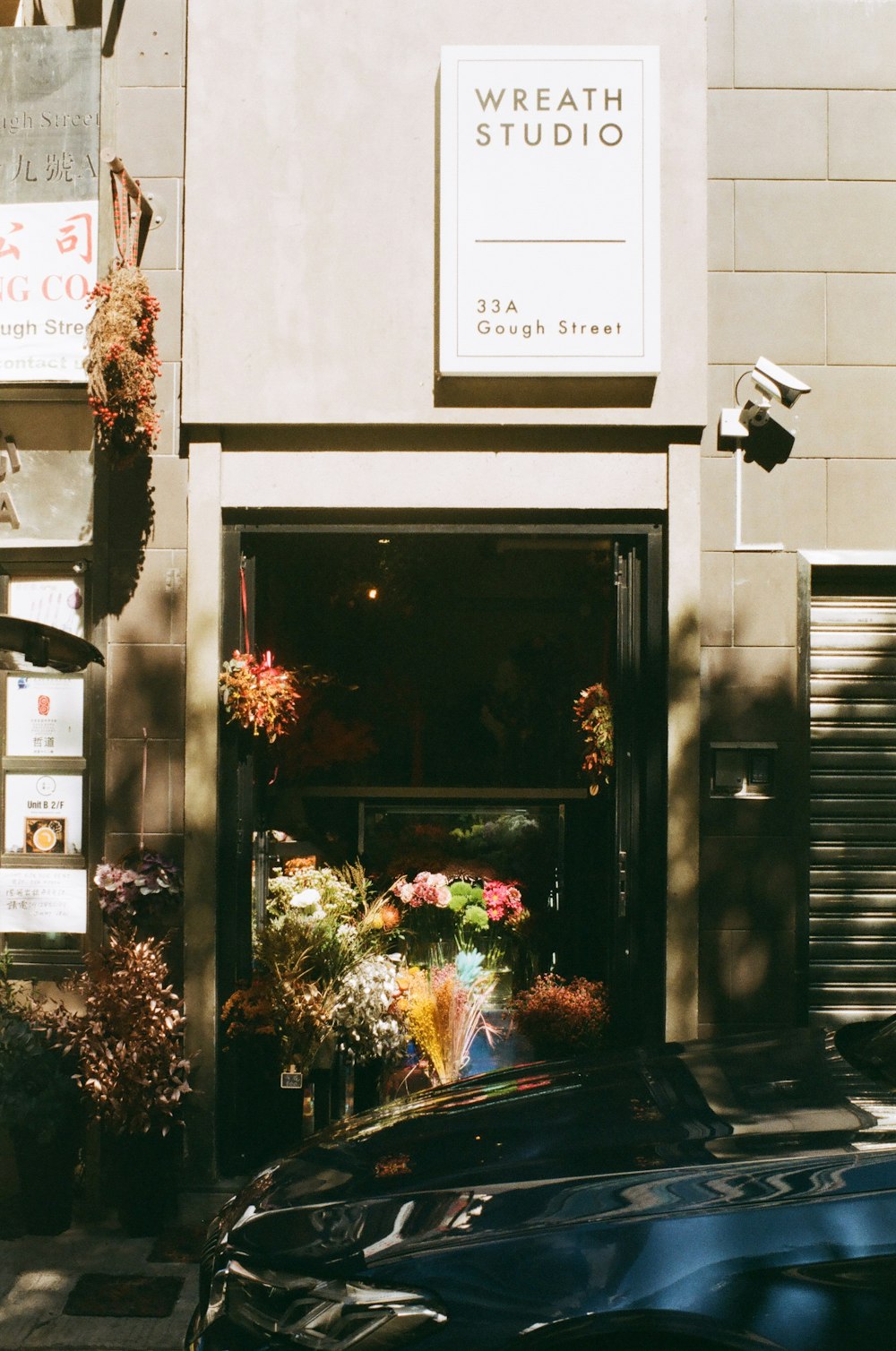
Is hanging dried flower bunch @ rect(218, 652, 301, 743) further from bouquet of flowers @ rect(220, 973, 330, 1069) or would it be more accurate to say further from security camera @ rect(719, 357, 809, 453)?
security camera @ rect(719, 357, 809, 453)

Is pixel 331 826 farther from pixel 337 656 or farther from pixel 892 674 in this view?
pixel 892 674

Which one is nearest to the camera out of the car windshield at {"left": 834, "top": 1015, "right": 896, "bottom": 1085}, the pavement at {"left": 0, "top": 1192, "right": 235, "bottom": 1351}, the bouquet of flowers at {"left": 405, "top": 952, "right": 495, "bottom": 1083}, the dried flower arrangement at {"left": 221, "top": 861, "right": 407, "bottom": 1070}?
the car windshield at {"left": 834, "top": 1015, "right": 896, "bottom": 1085}

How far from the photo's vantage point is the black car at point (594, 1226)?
2424 millimetres

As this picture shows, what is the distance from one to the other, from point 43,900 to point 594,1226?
4.21 metres

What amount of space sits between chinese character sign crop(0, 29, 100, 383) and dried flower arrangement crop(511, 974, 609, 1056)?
417 cm

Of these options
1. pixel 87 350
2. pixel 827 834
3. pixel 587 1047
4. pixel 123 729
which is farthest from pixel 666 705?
pixel 87 350

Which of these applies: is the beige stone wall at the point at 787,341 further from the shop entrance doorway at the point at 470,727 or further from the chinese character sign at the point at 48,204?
the chinese character sign at the point at 48,204

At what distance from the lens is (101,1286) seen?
4.79 meters

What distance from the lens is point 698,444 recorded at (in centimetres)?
589

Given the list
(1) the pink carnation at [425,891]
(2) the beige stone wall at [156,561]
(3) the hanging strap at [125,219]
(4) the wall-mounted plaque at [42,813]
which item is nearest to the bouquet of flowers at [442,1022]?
(1) the pink carnation at [425,891]

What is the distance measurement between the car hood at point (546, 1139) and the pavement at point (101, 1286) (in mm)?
1643

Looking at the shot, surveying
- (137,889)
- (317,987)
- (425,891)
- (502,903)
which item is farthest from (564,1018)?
(137,889)

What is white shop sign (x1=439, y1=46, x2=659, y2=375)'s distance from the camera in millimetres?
5738

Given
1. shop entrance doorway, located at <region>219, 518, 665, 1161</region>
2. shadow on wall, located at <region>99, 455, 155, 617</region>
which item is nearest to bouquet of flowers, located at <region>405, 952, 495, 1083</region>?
shop entrance doorway, located at <region>219, 518, 665, 1161</region>
